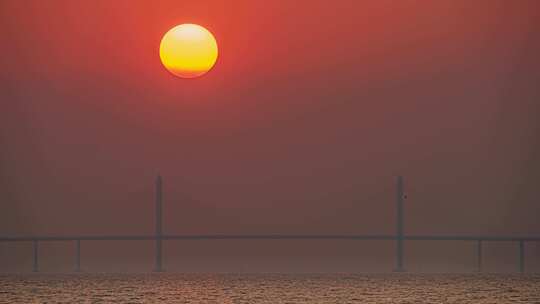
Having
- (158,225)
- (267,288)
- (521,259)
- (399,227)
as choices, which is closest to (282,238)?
(399,227)

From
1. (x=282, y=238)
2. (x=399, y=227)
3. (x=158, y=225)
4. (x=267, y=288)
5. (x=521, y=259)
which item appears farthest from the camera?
(x=158, y=225)

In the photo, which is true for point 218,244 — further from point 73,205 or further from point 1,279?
point 1,279

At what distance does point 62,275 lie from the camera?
3073 cm

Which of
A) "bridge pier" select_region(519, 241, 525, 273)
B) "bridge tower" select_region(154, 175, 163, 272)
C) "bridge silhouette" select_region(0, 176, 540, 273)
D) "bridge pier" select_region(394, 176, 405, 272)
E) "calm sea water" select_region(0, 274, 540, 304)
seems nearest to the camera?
"calm sea water" select_region(0, 274, 540, 304)

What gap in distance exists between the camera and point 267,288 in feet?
84.9

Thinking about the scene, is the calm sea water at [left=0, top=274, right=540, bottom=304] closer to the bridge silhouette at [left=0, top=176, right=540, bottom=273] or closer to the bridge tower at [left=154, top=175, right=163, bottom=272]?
the bridge silhouette at [left=0, top=176, right=540, bottom=273]

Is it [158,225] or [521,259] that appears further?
[158,225]

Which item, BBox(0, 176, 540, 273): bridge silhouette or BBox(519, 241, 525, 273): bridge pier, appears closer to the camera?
BBox(519, 241, 525, 273): bridge pier

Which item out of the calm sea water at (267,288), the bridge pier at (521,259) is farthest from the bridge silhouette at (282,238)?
the calm sea water at (267,288)

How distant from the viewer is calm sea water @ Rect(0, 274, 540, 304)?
23.0m

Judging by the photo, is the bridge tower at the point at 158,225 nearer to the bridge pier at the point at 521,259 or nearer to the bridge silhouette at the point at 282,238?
the bridge silhouette at the point at 282,238

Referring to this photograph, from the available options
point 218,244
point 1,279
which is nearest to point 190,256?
point 1,279

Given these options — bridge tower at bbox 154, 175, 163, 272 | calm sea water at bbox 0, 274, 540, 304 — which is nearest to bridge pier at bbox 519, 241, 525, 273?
calm sea water at bbox 0, 274, 540, 304

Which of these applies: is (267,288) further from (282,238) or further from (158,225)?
(158,225)
